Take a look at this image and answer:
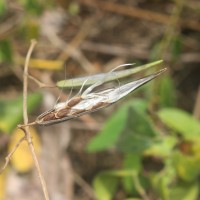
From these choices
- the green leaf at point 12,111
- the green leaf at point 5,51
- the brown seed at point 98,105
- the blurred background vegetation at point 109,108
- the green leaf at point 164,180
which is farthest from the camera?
the green leaf at point 5,51

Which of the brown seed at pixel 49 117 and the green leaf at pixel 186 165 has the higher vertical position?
the brown seed at pixel 49 117

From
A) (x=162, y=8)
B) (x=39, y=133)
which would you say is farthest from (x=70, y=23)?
(x=39, y=133)

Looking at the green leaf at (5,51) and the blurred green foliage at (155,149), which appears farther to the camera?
the green leaf at (5,51)

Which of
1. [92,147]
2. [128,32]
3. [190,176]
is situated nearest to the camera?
[190,176]

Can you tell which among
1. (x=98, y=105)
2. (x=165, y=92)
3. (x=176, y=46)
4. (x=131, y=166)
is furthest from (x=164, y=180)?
(x=98, y=105)

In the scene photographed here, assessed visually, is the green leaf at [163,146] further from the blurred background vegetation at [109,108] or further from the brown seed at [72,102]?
the brown seed at [72,102]

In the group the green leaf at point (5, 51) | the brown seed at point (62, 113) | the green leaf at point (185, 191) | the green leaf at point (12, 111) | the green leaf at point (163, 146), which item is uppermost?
the green leaf at point (5, 51)

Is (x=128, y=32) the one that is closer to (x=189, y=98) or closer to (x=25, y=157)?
(x=189, y=98)

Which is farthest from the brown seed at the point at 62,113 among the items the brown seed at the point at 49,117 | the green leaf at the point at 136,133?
the green leaf at the point at 136,133
